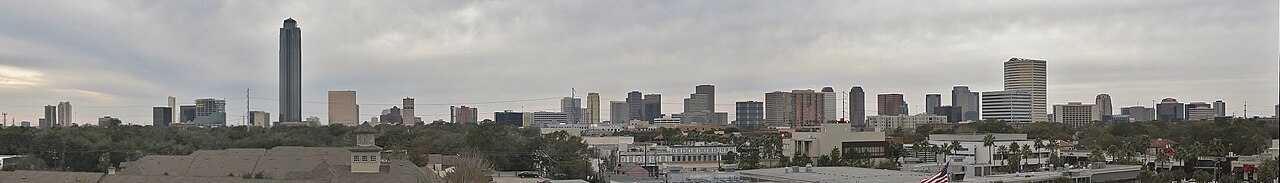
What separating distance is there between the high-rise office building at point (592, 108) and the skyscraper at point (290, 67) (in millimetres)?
39628

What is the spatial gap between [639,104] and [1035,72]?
59973 millimetres

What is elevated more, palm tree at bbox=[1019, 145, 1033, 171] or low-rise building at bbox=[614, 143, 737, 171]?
palm tree at bbox=[1019, 145, 1033, 171]

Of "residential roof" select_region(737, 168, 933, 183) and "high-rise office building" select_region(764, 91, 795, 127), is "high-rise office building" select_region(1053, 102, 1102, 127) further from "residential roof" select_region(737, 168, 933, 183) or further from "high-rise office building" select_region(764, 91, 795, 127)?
"residential roof" select_region(737, 168, 933, 183)

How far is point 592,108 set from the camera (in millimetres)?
179875

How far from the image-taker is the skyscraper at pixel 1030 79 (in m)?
177

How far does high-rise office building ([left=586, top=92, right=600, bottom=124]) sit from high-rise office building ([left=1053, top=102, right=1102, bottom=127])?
61826 millimetres

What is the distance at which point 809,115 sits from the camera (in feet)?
553

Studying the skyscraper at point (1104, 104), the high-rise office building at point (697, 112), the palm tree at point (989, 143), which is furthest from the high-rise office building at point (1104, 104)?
the palm tree at point (989, 143)

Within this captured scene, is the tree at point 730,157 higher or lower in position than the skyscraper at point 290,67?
lower

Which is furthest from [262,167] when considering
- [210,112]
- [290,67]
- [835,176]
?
[290,67]

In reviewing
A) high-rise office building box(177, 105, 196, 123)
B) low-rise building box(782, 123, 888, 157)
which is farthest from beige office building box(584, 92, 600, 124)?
low-rise building box(782, 123, 888, 157)

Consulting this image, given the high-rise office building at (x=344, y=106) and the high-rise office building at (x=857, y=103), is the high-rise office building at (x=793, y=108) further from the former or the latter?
the high-rise office building at (x=344, y=106)

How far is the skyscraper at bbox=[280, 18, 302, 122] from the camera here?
170500mm

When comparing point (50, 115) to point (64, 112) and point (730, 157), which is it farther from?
point (730, 157)
